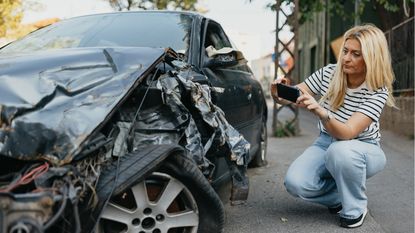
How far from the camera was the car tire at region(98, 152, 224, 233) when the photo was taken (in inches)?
98.0

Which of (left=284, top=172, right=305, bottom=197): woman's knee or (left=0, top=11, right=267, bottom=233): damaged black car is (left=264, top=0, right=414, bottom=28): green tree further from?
(left=0, top=11, right=267, bottom=233): damaged black car

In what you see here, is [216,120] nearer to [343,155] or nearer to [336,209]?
[343,155]

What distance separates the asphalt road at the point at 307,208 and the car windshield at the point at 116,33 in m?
1.37

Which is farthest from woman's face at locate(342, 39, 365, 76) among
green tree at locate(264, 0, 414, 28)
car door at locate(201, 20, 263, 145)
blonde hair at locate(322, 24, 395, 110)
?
green tree at locate(264, 0, 414, 28)

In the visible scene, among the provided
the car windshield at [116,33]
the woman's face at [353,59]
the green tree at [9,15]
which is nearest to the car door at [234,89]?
the car windshield at [116,33]

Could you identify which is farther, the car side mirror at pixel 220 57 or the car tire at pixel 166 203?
the car side mirror at pixel 220 57

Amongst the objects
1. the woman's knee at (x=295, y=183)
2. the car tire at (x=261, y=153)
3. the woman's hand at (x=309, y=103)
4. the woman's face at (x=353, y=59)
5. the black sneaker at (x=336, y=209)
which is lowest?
the car tire at (x=261, y=153)

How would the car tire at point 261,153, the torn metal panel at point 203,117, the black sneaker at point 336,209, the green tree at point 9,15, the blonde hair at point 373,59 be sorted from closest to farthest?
the torn metal panel at point 203,117
the blonde hair at point 373,59
the black sneaker at point 336,209
the car tire at point 261,153
the green tree at point 9,15

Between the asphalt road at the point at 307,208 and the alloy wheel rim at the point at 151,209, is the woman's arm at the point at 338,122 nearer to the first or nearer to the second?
the asphalt road at the point at 307,208

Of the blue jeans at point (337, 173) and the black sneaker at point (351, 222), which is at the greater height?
the blue jeans at point (337, 173)

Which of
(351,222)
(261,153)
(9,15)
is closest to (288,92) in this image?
(351,222)

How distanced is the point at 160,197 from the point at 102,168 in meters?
0.36

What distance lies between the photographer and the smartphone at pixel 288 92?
3223mm

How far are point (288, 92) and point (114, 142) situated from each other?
1274mm
